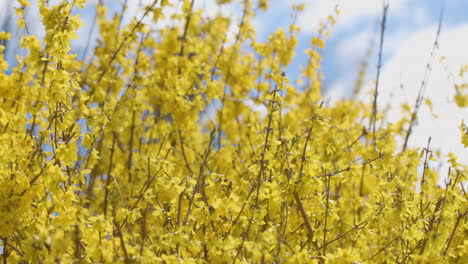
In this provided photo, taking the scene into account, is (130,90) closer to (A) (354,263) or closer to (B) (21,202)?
(B) (21,202)

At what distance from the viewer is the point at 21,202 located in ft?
6.90

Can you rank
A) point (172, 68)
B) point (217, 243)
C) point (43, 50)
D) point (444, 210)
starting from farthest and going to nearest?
point (172, 68) → point (43, 50) → point (217, 243) → point (444, 210)

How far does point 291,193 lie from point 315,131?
33cm

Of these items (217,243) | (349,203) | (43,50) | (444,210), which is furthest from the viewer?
(349,203)

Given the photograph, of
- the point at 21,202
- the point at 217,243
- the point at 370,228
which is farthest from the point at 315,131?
the point at 21,202

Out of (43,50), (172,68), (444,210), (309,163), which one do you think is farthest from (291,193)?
(172,68)

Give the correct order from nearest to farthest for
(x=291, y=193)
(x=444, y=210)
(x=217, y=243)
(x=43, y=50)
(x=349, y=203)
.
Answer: (x=444, y=210), (x=217, y=243), (x=291, y=193), (x=43, y=50), (x=349, y=203)

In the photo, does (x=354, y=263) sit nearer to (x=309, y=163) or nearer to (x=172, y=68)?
(x=309, y=163)

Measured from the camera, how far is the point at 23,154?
2.31 meters

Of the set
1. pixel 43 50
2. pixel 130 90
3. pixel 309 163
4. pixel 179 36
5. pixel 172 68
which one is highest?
pixel 179 36

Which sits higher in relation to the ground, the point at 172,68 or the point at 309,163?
the point at 172,68

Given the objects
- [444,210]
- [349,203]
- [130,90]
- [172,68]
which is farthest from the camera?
[172,68]

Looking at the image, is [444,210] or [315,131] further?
[315,131]

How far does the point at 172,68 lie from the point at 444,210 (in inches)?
128
